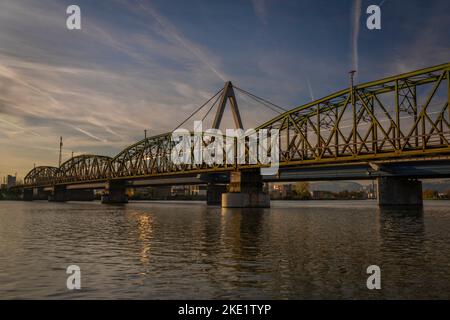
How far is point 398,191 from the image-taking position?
337 feet

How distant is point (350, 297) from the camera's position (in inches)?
562

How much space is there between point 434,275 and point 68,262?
18.3 m

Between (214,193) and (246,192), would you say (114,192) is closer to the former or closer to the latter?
(214,193)

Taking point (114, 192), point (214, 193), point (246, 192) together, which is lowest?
point (214, 193)

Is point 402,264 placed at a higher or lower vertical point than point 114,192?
lower

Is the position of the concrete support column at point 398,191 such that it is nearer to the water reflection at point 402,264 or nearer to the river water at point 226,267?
the water reflection at point 402,264

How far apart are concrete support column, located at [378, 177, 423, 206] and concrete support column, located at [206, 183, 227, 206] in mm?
65404

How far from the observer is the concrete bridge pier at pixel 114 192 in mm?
172250

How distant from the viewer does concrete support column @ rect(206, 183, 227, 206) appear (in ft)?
499

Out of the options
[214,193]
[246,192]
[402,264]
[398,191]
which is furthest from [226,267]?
[214,193]

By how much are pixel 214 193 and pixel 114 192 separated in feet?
160

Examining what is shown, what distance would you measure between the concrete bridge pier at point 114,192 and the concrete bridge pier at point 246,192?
85172mm

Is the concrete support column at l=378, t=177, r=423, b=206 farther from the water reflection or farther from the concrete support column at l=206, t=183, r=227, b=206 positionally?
the water reflection
